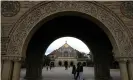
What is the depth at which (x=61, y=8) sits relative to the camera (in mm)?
5840

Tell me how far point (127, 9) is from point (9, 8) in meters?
4.17

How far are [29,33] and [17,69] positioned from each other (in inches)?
50.3

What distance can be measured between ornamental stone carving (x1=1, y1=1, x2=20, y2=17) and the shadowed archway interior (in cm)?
374

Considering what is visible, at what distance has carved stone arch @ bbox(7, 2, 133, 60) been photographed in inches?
218

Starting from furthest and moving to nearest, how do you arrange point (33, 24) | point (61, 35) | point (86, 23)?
point (61, 35), point (86, 23), point (33, 24)

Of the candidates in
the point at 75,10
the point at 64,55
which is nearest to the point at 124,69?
the point at 75,10

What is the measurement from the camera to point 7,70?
5328mm

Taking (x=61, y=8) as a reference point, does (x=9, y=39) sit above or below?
below

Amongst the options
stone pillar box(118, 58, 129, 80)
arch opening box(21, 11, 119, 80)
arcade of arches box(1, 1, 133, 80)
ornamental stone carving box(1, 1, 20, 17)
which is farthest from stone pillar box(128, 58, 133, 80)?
arch opening box(21, 11, 119, 80)

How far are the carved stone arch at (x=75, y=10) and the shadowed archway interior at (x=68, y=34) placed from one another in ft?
11.6

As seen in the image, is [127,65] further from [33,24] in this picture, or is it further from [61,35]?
[61,35]

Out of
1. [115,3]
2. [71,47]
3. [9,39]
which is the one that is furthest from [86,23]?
[71,47]

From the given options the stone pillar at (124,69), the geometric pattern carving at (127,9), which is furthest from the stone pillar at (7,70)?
the geometric pattern carving at (127,9)

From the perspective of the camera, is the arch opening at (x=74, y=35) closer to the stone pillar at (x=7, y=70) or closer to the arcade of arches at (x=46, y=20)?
the arcade of arches at (x=46, y=20)
